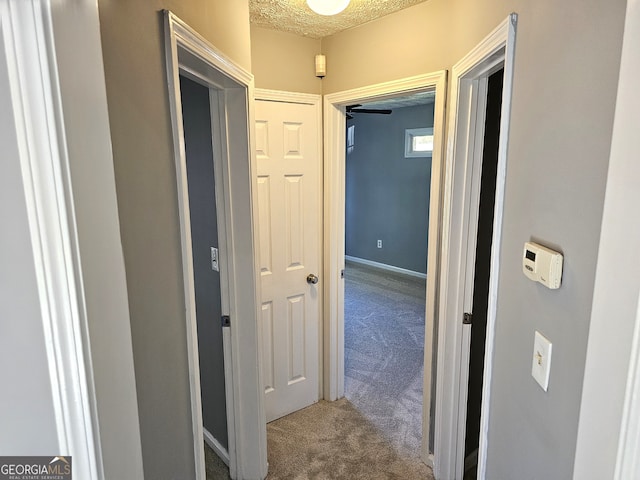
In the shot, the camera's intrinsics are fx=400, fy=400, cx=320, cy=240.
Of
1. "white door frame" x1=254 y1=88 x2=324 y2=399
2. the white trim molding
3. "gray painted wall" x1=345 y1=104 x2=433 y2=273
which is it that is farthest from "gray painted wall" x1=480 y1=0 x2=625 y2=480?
"gray painted wall" x1=345 y1=104 x2=433 y2=273

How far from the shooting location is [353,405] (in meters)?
2.75

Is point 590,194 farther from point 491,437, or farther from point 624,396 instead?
point 491,437

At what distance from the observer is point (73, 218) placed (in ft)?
1.90

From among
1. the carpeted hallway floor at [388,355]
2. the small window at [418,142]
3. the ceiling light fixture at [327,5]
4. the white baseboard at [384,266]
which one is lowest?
the carpeted hallway floor at [388,355]

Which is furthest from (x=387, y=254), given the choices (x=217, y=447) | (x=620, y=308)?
(x=620, y=308)

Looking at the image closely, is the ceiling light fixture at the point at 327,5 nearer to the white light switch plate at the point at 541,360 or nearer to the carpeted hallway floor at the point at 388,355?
the white light switch plate at the point at 541,360

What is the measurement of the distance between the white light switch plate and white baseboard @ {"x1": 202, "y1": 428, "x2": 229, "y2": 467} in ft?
5.94

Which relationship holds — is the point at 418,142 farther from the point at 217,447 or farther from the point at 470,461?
the point at 217,447

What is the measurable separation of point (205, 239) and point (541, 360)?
1.59 metres

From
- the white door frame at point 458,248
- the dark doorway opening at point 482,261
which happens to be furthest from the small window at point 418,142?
the white door frame at point 458,248

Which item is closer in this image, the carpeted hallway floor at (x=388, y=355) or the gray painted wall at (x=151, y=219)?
the gray painted wall at (x=151, y=219)

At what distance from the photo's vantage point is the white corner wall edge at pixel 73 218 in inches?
20.9

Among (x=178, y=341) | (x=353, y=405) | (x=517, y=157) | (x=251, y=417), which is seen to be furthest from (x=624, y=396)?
(x=353, y=405)

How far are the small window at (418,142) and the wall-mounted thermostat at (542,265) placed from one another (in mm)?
4506
